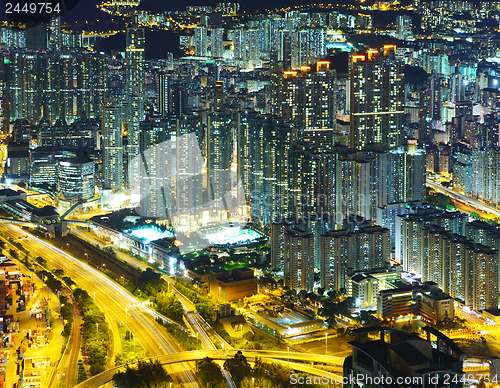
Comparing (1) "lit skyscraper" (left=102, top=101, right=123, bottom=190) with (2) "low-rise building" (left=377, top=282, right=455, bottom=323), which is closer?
(2) "low-rise building" (left=377, top=282, right=455, bottom=323)

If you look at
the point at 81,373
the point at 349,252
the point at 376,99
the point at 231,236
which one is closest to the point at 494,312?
the point at 349,252

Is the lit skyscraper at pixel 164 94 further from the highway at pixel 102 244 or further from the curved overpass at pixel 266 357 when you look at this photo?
the curved overpass at pixel 266 357

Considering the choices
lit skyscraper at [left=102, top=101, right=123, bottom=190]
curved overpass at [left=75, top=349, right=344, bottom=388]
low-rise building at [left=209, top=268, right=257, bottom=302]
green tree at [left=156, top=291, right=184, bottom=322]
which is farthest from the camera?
lit skyscraper at [left=102, top=101, right=123, bottom=190]

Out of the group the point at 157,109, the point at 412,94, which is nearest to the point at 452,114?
the point at 412,94

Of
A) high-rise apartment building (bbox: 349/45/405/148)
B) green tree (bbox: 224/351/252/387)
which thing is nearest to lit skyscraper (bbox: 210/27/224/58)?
high-rise apartment building (bbox: 349/45/405/148)

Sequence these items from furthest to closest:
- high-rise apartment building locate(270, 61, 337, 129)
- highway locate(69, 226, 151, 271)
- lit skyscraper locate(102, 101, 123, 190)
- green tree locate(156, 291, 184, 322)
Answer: lit skyscraper locate(102, 101, 123, 190) < high-rise apartment building locate(270, 61, 337, 129) < highway locate(69, 226, 151, 271) < green tree locate(156, 291, 184, 322)

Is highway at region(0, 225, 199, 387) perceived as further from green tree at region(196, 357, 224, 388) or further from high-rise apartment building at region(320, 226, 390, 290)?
high-rise apartment building at region(320, 226, 390, 290)

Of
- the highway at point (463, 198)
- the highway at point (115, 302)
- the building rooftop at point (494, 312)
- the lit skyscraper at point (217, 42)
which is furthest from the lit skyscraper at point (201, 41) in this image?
the building rooftop at point (494, 312)

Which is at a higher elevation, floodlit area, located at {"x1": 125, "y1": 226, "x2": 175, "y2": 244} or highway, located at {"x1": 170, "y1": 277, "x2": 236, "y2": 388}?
floodlit area, located at {"x1": 125, "y1": 226, "x2": 175, "y2": 244}
